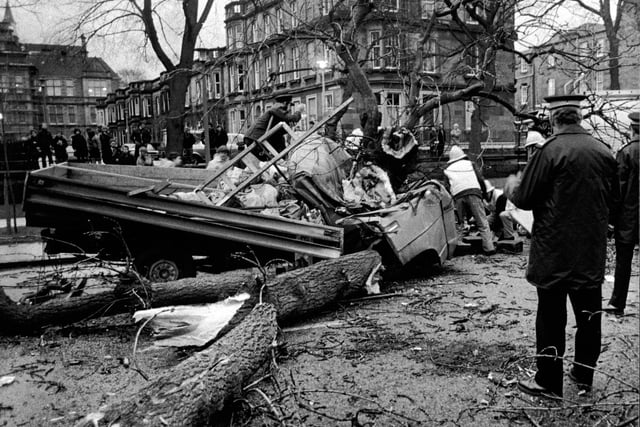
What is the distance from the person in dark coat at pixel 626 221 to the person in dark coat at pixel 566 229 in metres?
2.03

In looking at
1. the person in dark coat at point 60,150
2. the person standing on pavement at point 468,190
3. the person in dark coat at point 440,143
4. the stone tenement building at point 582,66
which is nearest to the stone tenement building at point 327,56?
the person in dark coat at point 440,143

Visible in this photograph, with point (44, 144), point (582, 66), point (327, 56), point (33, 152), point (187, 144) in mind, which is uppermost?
point (327, 56)

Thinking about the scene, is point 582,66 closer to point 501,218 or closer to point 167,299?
point 501,218

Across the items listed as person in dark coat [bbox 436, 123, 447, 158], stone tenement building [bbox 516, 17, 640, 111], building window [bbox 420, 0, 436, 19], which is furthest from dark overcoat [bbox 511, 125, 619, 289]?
building window [bbox 420, 0, 436, 19]

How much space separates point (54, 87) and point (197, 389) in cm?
11104

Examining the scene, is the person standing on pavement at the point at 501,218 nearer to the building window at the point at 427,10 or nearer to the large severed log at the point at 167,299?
the building window at the point at 427,10

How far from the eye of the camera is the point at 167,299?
5.82 meters

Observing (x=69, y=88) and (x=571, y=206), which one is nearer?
(x=571, y=206)

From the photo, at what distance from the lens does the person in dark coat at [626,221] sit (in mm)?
5805

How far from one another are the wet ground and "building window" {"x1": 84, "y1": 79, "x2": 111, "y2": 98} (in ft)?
365

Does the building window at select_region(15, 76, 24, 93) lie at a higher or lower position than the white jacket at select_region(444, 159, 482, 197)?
higher

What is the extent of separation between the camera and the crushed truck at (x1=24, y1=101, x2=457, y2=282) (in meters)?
6.89

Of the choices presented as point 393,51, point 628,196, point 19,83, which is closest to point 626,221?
point 628,196

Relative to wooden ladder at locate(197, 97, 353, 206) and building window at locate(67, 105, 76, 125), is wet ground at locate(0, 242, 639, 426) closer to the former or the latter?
wooden ladder at locate(197, 97, 353, 206)
